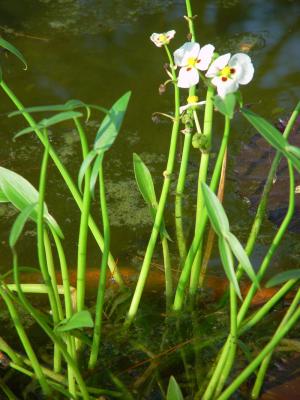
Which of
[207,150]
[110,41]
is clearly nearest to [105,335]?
[207,150]

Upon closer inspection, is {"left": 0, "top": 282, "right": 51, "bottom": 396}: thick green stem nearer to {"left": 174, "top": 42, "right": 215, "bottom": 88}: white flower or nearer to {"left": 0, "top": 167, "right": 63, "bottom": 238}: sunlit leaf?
{"left": 0, "top": 167, "right": 63, "bottom": 238}: sunlit leaf

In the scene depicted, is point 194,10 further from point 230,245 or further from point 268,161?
point 230,245

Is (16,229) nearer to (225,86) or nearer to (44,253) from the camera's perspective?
(44,253)

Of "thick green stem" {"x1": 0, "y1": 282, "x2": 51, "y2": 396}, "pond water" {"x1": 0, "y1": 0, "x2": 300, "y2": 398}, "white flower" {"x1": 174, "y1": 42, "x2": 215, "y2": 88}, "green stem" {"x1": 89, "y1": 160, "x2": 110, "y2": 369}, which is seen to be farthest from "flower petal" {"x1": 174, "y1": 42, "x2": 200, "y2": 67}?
"pond water" {"x1": 0, "y1": 0, "x2": 300, "y2": 398}

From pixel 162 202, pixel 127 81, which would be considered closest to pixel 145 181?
pixel 162 202

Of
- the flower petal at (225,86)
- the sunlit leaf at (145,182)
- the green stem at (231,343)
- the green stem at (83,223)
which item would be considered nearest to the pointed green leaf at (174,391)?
the green stem at (231,343)

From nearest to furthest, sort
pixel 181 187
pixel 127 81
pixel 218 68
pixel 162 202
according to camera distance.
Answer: pixel 218 68, pixel 162 202, pixel 181 187, pixel 127 81

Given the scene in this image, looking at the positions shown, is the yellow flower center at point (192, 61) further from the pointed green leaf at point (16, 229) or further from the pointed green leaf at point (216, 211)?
the pointed green leaf at point (16, 229)
